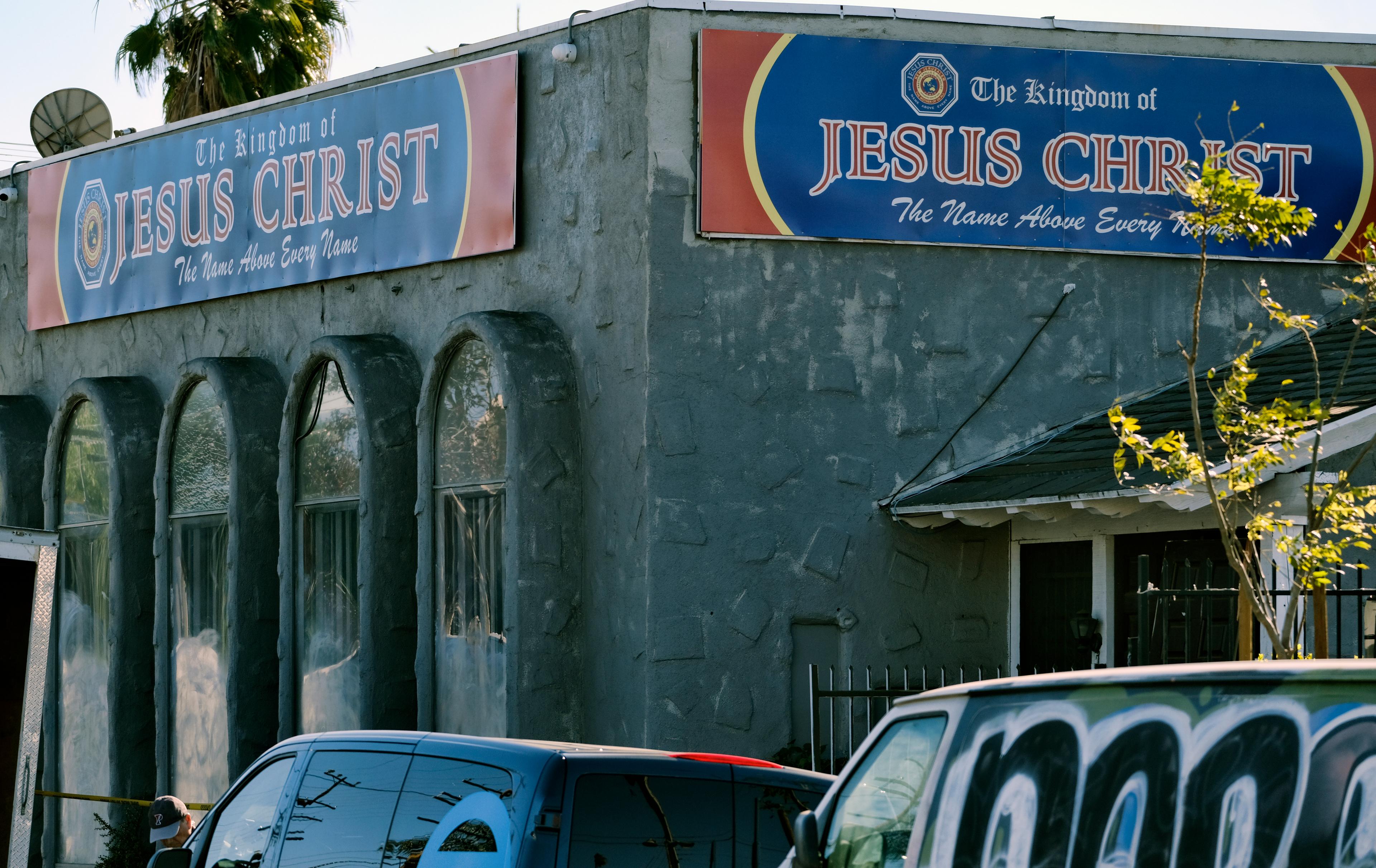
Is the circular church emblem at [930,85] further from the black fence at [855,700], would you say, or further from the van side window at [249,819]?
the van side window at [249,819]

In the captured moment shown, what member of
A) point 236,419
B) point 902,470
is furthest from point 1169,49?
point 236,419

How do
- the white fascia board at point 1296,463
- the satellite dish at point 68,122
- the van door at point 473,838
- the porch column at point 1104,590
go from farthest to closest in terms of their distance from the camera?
1. the satellite dish at point 68,122
2. the porch column at point 1104,590
3. the white fascia board at point 1296,463
4. the van door at point 473,838

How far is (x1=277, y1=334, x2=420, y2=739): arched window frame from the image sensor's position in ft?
41.9

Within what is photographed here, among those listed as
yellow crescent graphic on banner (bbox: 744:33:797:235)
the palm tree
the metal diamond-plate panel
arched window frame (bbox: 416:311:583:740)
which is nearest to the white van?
the metal diamond-plate panel

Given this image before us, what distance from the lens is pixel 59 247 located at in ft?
55.5

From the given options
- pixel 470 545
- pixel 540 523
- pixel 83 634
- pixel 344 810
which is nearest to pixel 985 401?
pixel 540 523

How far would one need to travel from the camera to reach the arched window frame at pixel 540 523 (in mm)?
11711

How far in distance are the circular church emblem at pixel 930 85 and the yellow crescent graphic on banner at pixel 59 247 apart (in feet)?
28.8

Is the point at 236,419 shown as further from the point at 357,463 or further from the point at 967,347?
the point at 967,347

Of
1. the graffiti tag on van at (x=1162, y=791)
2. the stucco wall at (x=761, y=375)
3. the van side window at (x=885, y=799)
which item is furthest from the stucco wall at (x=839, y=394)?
the graffiti tag on van at (x=1162, y=791)

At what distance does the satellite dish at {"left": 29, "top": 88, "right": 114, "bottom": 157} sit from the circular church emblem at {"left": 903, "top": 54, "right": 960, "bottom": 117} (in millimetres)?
9879

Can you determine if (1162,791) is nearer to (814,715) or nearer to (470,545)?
(814,715)

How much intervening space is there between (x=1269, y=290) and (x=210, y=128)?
872 centimetres

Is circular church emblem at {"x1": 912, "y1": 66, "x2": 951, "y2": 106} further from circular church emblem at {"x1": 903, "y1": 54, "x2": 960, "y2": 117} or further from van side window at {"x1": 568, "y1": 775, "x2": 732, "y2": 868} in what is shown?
van side window at {"x1": 568, "y1": 775, "x2": 732, "y2": 868}
